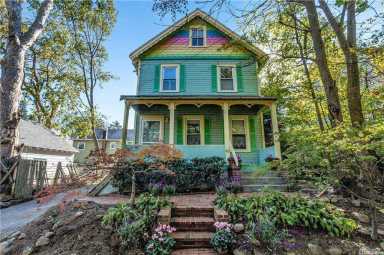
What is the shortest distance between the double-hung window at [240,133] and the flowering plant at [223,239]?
23.6 ft

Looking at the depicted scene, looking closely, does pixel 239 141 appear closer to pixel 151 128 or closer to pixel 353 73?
pixel 151 128

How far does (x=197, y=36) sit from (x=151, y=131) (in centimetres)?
659

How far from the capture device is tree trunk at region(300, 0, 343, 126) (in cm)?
600

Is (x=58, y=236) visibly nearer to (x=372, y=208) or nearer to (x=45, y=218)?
(x=45, y=218)

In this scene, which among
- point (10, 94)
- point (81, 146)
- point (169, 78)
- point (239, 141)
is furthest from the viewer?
point (81, 146)

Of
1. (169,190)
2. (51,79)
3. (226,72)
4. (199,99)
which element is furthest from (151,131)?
(51,79)

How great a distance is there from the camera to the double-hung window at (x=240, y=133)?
10820 millimetres

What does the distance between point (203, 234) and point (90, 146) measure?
3180cm

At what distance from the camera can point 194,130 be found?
11.2 metres

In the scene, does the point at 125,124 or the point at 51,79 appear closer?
the point at 125,124

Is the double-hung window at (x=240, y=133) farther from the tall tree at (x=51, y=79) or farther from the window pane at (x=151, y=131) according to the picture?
the tall tree at (x=51, y=79)

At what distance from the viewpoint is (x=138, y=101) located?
31.6 ft

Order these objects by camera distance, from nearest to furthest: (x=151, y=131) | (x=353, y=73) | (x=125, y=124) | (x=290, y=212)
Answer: (x=290, y=212), (x=353, y=73), (x=125, y=124), (x=151, y=131)

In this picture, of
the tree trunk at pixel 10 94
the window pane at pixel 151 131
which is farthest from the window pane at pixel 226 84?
the tree trunk at pixel 10 94
